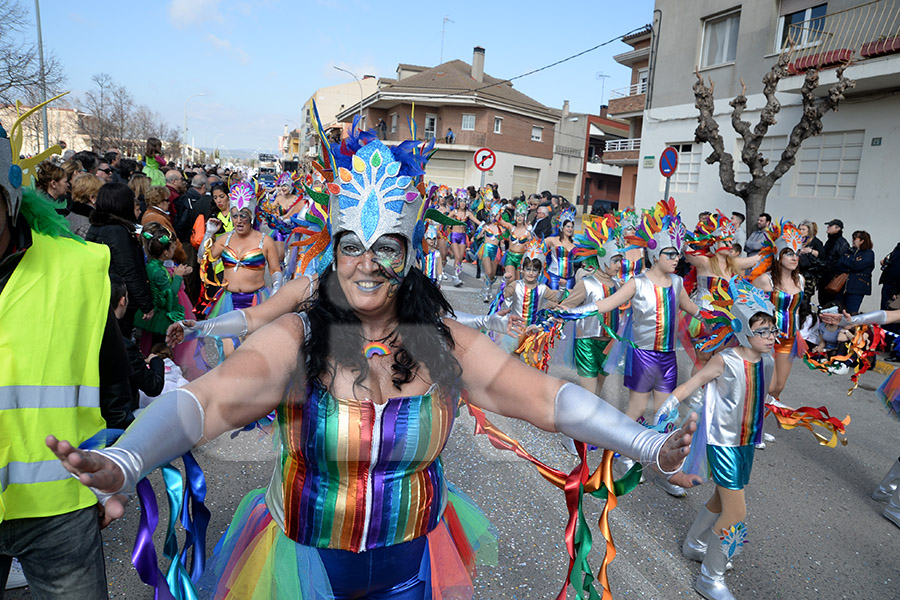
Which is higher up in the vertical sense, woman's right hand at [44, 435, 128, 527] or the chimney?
the chimney

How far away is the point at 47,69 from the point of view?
17828 millimetres

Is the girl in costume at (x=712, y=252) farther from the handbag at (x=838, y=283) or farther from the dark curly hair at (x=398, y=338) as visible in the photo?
the dark curly hair at (x=398, y=338)

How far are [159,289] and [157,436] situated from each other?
13.9 ft

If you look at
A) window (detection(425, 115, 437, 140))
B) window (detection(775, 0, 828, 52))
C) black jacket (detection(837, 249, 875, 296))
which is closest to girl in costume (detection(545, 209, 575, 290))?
black jacket (detection(837, 249, 875, 296))

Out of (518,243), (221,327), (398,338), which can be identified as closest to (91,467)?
(398,338)

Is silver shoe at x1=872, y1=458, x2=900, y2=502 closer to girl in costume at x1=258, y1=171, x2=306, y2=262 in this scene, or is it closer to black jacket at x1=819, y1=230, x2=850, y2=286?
black jacket at x1=819, y1=230, x2=850, y2=286

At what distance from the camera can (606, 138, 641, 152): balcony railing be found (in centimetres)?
2683

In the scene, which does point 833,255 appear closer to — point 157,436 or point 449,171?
point 157,436

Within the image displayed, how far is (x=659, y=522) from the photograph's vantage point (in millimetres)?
4340

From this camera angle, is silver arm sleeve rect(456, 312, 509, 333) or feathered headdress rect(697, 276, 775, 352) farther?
feathered headdress rect(697, 276, 775, 352)

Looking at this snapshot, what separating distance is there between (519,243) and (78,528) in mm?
9550

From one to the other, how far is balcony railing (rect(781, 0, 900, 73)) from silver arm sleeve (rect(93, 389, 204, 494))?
1350 centimetres

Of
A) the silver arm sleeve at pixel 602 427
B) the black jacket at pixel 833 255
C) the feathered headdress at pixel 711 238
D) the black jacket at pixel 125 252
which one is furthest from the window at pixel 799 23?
the silver arm sleeve at pixel 602 427

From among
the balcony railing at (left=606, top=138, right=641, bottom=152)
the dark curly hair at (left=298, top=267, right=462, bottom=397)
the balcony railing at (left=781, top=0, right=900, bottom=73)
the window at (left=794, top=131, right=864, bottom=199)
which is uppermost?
the balcony railing at (left=781, top=0, right=900, bottom=73)
